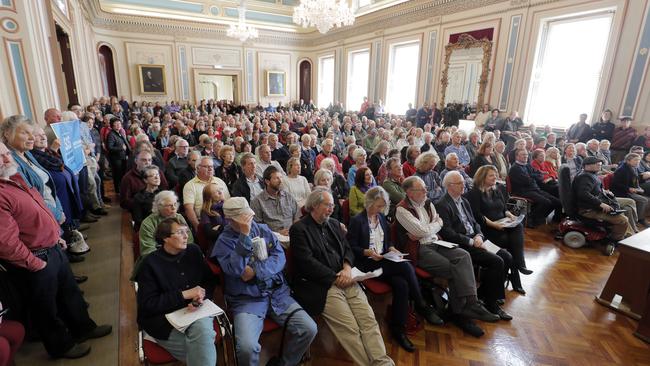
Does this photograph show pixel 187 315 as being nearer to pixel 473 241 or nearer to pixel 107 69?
pixel 473 241

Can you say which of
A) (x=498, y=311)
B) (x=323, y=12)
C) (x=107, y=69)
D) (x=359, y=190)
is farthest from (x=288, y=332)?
(x=107, y=69)

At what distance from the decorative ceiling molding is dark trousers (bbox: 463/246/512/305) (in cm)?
774

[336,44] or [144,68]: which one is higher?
[336,44]

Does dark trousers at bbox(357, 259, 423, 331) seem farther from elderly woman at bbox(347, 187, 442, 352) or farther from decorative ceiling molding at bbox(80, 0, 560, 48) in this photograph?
decorative ceiling molding at bbox(80, 0, 560, 48)

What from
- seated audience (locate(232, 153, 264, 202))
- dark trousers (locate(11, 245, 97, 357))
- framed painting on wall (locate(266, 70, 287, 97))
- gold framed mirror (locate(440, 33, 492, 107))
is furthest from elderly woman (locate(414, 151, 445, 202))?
framed painting on wall (locate(266, 70, 287, 97))

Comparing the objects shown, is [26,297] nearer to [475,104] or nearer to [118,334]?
[118,334]

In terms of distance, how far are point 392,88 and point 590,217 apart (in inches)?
376

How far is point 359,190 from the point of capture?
11.0 ft

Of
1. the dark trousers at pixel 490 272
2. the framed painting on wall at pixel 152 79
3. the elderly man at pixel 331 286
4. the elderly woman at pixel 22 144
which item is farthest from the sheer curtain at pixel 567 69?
the framed painting on wall at pixel 152 79

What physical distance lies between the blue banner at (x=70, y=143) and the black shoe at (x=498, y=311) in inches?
164

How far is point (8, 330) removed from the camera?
1682 mm

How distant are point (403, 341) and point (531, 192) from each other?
3458mm

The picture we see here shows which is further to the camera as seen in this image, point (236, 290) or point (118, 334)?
point (118, 334)

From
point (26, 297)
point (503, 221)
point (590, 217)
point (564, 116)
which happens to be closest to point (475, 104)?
point (564, 116)
